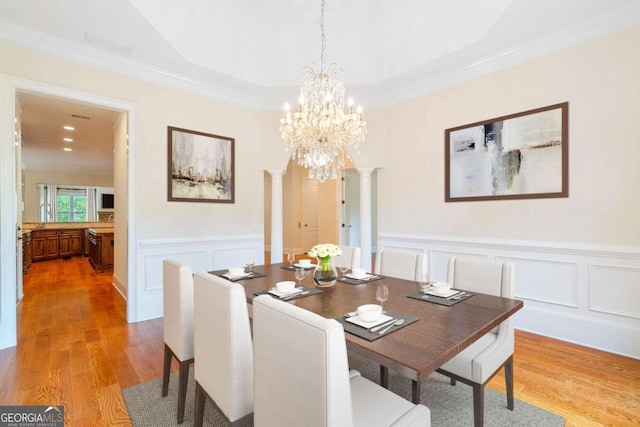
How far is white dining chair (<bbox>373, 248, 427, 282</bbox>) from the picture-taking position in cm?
258

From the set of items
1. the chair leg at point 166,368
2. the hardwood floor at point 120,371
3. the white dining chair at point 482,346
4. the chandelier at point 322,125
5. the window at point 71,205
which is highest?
A: the chandelier at point 322,125

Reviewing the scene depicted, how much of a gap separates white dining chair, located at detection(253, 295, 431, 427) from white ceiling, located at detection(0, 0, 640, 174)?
9.90 ft

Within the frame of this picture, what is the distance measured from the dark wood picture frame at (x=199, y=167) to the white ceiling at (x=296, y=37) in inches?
24.2

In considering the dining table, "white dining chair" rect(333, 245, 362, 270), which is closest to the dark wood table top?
the dining table

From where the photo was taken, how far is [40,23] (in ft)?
8.87

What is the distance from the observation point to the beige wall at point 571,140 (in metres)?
2.60

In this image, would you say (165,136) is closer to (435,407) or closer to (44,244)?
(435,407)

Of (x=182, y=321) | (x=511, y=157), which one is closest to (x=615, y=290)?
(x=511, y=157)

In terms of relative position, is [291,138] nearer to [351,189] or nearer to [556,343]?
[556,343]

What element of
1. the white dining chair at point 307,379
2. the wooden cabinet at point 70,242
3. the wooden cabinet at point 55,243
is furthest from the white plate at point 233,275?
the wooden cabinet at point 70,242

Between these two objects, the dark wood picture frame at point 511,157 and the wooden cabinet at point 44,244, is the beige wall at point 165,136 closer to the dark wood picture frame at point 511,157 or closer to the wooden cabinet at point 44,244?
the dark wood picture frame at point 511,157

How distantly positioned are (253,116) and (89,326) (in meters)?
3.34

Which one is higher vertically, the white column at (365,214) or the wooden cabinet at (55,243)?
the white column at (365,214)

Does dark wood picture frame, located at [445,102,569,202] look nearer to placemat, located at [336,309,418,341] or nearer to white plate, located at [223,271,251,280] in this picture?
placemat, located at [336,309,418,341]
